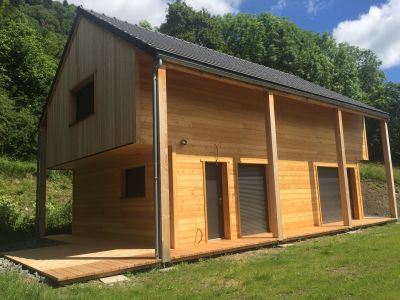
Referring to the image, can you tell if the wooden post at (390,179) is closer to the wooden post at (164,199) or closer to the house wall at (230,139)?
the house wall at (230,139)

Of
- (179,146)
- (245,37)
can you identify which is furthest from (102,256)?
(245,37)

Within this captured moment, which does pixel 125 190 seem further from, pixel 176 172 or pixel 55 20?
pixel 55 20

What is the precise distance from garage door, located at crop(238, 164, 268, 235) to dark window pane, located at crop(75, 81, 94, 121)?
446 cm

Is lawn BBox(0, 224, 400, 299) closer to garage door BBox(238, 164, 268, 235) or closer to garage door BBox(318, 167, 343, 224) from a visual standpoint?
garage door BBox(238, 164, 268, 235)

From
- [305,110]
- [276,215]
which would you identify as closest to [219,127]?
[276,215]

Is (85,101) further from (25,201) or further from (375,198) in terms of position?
(375,198)

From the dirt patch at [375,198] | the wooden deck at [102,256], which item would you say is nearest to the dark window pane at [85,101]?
the wooden deck at [102,256]

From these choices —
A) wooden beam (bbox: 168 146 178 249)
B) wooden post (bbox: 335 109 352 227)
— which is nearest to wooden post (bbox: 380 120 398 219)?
wooden post (bbox: 335 109 352 227)

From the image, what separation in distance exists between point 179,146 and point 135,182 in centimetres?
184

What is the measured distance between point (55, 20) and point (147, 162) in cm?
4021

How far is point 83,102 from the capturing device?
11.1 m

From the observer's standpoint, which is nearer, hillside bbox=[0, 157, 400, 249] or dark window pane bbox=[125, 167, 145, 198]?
dark window pane bbox=[125, 167, 145, 198]

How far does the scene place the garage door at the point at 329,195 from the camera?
42.2 feet

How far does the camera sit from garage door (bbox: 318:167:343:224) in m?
12.9
